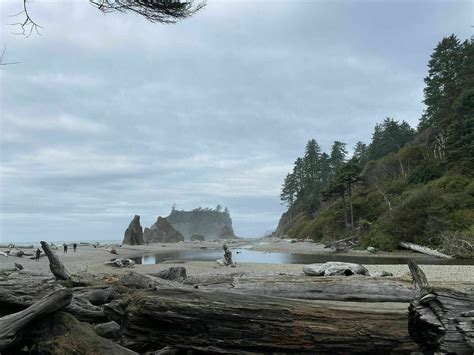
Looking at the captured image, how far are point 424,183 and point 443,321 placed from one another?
46.3 m

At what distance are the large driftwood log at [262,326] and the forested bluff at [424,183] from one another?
28178 mm

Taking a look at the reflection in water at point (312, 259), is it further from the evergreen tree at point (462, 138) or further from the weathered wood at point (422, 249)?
the evergreen tree at point (462, 138)

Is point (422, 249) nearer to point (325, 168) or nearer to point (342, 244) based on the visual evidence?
point (342, 244)

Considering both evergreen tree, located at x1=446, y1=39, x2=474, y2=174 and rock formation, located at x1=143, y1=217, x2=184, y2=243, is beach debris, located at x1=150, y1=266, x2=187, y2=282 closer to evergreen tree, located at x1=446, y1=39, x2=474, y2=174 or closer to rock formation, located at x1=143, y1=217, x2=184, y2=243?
evergreen tree, located at x1=446, y1=39, x2=474, y2=174

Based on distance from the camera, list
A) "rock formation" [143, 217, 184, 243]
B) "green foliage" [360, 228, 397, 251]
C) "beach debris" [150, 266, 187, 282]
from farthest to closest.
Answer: "rock formation" [143, 217, 184, 243] → "green foliage" [360, 228, 397, 251] → "beach debris" [150, 266, 187, 282]

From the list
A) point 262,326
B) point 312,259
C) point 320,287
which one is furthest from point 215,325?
point 312,259

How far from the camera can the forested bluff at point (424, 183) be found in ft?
108

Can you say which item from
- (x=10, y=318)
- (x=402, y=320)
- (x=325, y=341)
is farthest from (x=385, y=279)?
A: (x=10, y=318)

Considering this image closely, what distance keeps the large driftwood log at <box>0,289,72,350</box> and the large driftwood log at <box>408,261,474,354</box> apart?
2885 millimetres

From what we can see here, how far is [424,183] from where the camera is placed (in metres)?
45.0

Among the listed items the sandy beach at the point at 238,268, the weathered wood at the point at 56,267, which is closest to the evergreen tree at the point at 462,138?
the sandy beach at the point at 238,268

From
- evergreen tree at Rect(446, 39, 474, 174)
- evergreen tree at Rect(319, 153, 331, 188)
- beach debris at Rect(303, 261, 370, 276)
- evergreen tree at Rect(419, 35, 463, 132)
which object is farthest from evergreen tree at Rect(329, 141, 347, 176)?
beach debris at Rect(303, 261, 370, 276)

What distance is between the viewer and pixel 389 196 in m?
51.5

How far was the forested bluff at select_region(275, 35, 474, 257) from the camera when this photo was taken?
32938 millimetres
